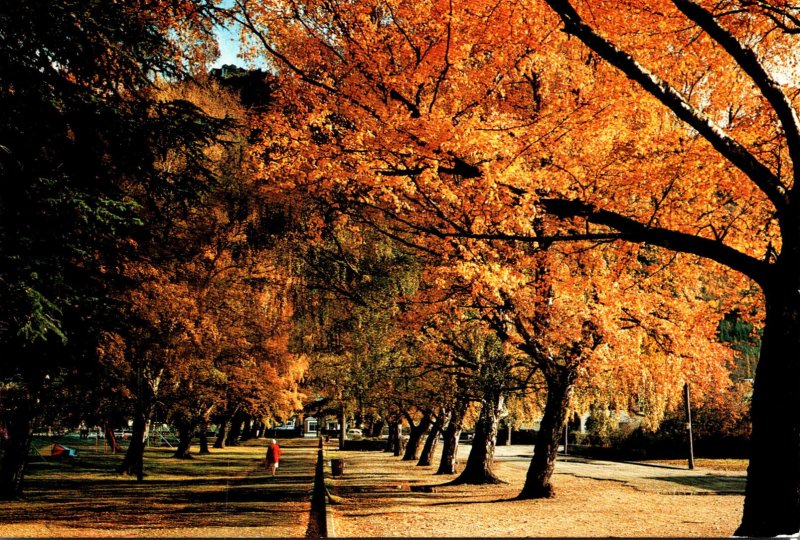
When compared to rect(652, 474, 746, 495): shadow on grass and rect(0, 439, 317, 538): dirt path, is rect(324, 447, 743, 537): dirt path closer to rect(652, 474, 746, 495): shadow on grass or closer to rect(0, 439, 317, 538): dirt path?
rect(652, 474, 746, 495): shadow on grass

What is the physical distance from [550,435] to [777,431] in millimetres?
11667

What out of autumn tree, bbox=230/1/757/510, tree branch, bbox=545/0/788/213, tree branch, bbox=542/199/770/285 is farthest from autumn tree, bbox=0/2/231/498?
tree branch, bbox=542/199/770/285

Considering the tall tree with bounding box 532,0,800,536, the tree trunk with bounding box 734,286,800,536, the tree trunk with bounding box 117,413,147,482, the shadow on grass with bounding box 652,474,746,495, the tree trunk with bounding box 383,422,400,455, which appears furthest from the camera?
the tree trunk with bounding box 383,422,400,455

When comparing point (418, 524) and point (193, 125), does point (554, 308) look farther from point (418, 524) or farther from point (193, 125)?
point (193, 125)

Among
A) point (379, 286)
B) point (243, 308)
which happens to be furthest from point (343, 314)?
point (243, 308)

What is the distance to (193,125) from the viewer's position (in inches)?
606

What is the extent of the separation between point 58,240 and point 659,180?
482 inches

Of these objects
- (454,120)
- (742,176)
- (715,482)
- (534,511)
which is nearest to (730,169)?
(742,176)

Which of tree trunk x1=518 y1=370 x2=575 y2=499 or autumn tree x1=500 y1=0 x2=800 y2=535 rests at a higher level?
autumn tree x1=500 y1=0 x2=800 y2=535

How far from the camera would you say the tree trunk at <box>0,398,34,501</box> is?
728 inches

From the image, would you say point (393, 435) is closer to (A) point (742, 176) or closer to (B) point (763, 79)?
(A) point (742, 176)

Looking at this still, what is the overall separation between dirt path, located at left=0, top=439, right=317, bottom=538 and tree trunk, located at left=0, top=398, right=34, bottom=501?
68 cm

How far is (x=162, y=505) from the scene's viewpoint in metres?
17.9

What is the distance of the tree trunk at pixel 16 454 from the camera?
18.5 m
